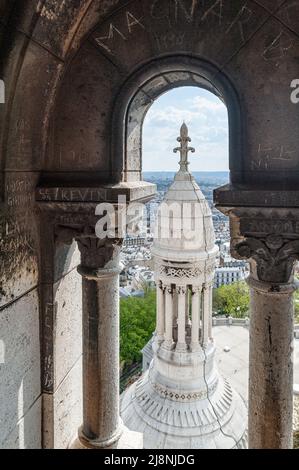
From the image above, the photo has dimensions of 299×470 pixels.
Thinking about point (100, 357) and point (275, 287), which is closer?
point (275, 287)

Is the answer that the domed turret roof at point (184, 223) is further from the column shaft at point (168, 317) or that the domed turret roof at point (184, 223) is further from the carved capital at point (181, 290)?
the column shaft at point (168, 317)

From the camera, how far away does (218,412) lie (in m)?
15.4

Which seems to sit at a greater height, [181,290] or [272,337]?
[272,337]

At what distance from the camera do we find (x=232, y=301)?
4659 centimetres

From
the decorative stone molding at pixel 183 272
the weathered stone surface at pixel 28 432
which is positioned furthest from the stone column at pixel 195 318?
the weathered stone surface at pixel 28 432

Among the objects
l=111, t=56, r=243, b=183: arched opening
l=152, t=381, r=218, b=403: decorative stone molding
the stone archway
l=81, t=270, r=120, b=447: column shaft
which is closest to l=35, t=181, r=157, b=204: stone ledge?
the stone archway

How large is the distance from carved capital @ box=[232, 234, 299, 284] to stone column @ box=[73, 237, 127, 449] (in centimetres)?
126

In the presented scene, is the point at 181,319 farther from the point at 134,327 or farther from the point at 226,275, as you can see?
the point at 226,275

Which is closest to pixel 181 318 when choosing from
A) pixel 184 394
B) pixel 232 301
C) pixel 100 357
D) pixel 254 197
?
pixel 184 394

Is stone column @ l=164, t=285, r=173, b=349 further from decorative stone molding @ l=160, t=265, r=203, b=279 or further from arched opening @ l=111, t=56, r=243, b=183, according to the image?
arched opening @ l=111, t=56, r=243, b=183

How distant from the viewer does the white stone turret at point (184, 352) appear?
44.2 feet

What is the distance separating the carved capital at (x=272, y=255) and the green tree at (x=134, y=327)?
33.1 meters

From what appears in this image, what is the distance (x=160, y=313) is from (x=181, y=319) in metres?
0.82

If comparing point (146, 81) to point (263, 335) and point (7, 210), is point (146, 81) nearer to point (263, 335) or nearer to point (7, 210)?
point (7, 210)
